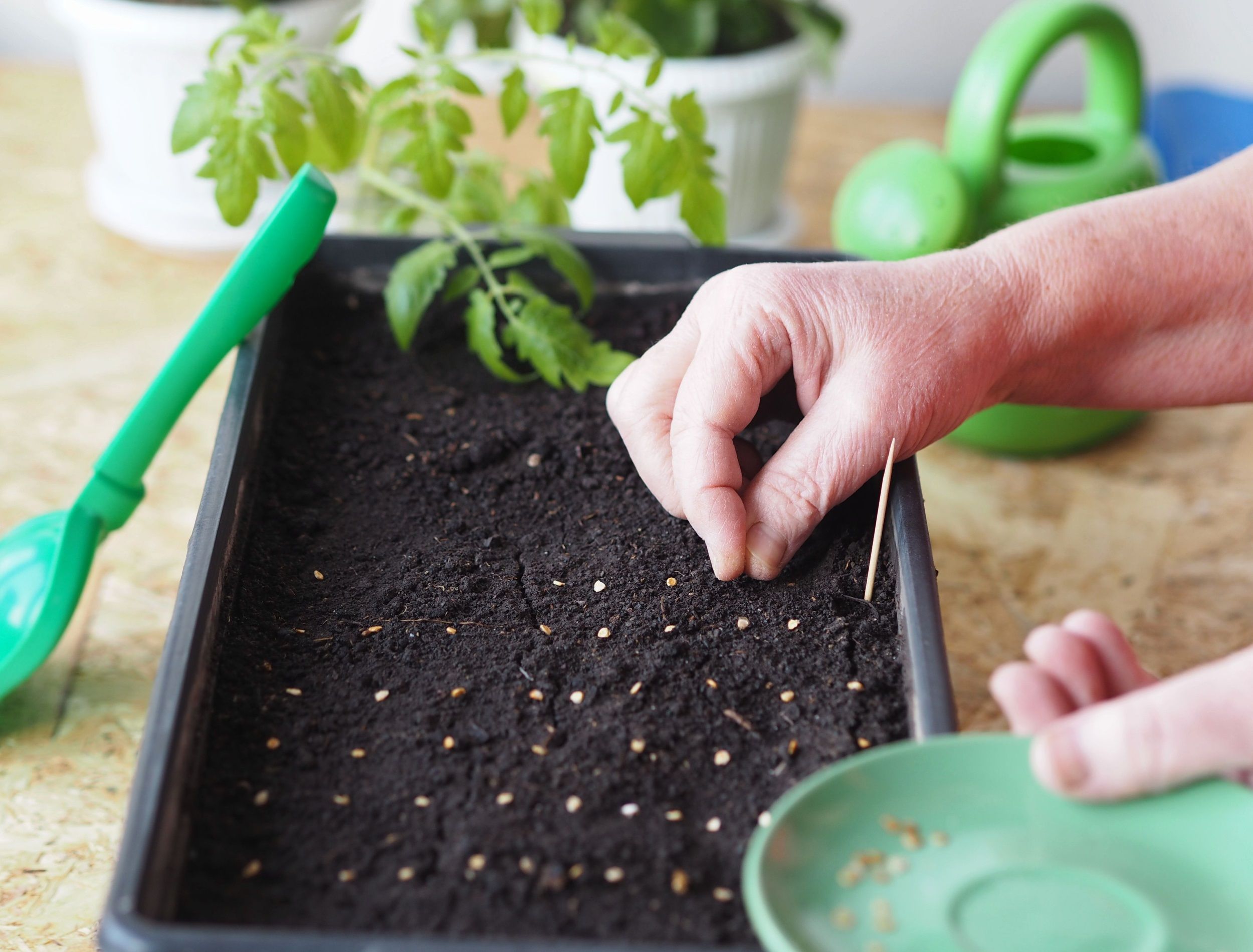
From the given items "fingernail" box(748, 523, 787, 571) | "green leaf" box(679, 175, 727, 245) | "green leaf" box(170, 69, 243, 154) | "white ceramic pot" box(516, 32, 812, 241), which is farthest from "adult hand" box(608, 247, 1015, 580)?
"white ceramic pot" box(516, 32, 812, 241)

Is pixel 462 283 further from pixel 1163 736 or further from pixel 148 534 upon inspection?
pixel 1163 736

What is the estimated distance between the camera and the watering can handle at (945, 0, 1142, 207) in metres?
1.13

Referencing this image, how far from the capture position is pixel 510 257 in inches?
39.3

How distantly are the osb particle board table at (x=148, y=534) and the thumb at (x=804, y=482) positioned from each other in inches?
10.3

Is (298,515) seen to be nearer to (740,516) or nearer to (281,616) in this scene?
(281,616)

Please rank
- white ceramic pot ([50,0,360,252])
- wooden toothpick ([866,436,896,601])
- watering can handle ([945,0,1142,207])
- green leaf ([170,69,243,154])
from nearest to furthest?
wooden toothpick ([866,436,896,601]) → green leaf ([170,69,243,154]) → watering can handle ([945,0,1142,207]) → white ceramic pot ([50,0,360,252])

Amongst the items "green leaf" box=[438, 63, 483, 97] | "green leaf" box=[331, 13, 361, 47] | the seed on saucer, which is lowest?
the seed on saucer

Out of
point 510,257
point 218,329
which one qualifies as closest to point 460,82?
point 510,257

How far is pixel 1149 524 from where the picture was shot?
1.12 m

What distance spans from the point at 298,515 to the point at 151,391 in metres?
Result: 0.14

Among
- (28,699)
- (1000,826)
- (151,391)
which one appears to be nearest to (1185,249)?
(1000,826)

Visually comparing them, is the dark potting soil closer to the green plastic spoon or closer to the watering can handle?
the green plastic spoon

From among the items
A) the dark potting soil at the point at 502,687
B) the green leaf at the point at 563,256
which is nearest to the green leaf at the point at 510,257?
the green leaf at the point at 563,256

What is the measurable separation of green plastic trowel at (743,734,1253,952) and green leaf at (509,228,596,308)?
561mm
